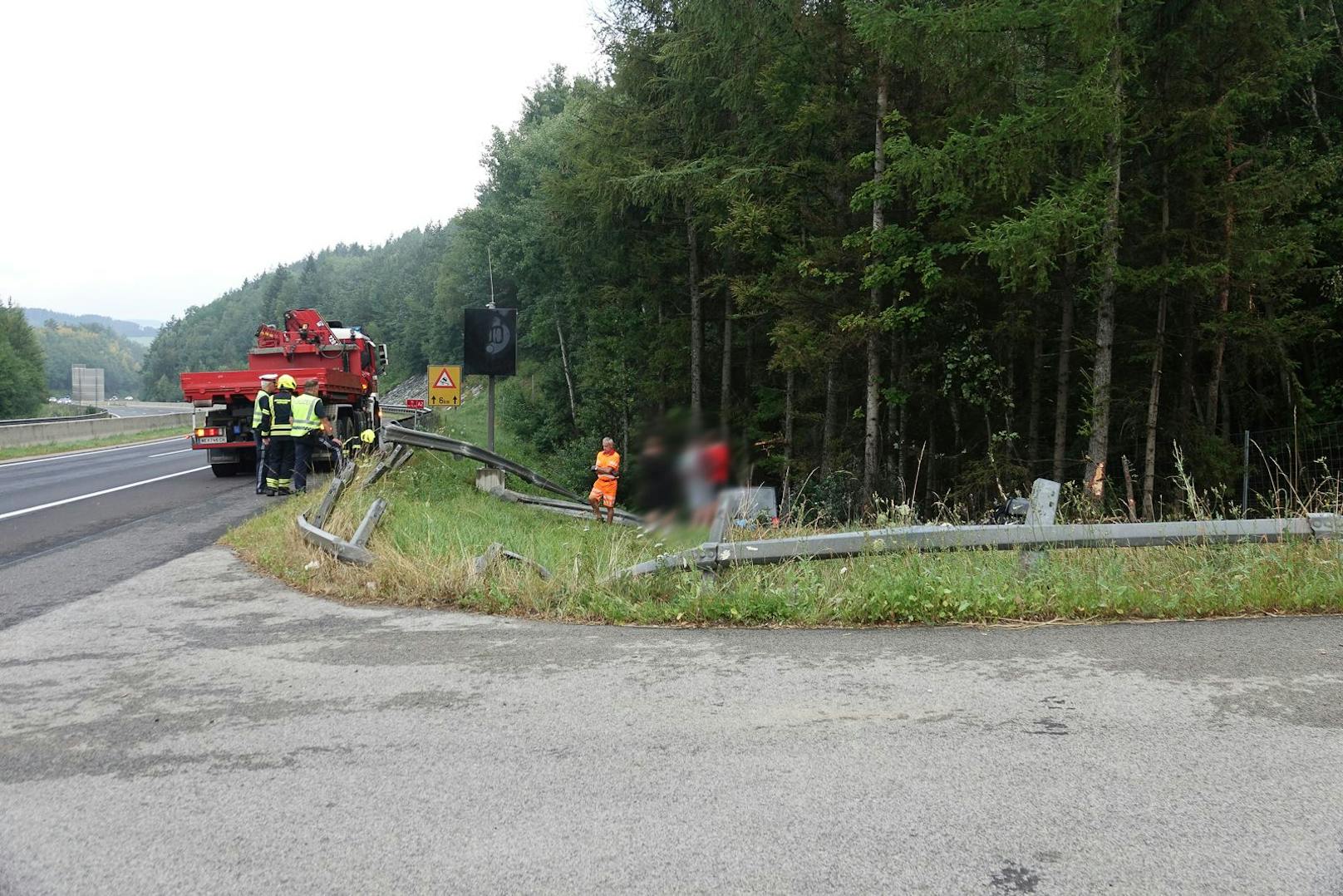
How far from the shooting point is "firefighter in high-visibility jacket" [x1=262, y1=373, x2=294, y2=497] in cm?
1409

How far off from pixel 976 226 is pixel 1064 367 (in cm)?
528

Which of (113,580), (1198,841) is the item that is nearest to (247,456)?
(113,580)

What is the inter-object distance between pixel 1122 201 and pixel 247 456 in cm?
1785

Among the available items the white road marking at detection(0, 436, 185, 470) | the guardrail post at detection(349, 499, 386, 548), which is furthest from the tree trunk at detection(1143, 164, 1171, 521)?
the white road marking at detection(0, 436, 185, 470)

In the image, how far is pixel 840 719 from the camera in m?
3.92

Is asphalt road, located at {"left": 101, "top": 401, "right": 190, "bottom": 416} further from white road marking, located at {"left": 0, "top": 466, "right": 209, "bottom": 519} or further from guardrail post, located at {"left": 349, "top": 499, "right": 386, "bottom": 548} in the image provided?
guardrail post, located at {"left": 349, "top": 499, "right": 386, "bottom": 548}

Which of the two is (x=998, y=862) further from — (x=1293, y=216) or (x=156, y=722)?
(x=1293, y=216)

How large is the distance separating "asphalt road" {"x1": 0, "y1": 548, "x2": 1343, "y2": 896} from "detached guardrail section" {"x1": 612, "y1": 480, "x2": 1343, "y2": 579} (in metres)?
0.74

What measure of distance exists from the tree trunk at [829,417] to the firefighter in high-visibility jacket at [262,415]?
994 cm

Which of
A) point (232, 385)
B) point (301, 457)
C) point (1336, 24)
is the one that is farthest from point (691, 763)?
point (1336, 24)

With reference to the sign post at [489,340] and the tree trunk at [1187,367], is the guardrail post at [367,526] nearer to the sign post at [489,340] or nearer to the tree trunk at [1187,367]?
the sign post at [489,340]

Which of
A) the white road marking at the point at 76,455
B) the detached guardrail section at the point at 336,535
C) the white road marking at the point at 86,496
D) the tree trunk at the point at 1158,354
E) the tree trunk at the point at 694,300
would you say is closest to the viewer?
the detached guardrail section at the point at 336,535

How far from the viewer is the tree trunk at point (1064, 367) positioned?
60.9 feet

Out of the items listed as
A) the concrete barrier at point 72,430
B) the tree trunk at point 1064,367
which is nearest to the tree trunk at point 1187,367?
the tree trunk at point 1064,367
